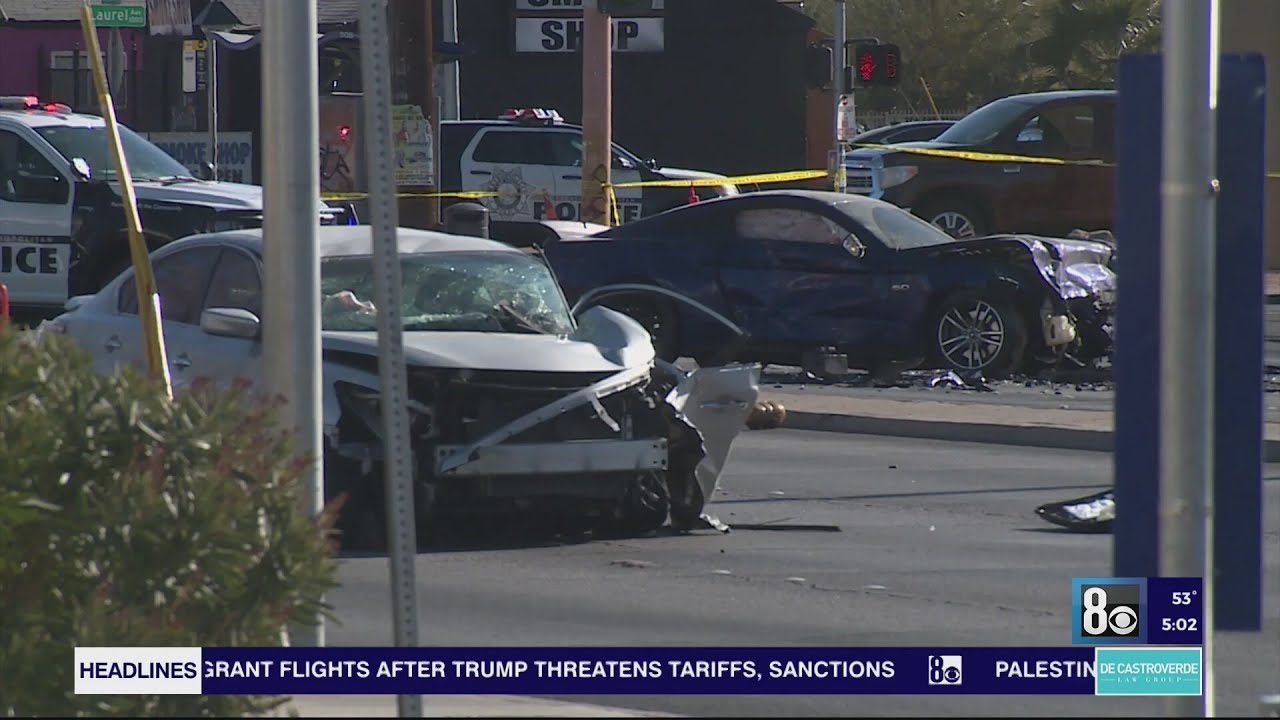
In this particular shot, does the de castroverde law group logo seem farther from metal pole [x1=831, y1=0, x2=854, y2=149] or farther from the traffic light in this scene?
the traffic light

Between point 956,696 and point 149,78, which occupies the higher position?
point 149,78

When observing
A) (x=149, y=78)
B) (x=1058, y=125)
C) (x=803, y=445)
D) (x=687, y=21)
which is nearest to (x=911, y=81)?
(x=687, y=21)

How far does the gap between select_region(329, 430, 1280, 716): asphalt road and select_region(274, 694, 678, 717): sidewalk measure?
28cm

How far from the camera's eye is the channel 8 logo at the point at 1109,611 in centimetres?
601

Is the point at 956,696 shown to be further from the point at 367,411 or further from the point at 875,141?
the point at 875,141

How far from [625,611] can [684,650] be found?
1093 mm

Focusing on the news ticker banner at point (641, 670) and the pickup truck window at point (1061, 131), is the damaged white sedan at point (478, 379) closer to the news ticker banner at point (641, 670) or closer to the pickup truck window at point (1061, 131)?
the news ticker banner at point (641, 670)

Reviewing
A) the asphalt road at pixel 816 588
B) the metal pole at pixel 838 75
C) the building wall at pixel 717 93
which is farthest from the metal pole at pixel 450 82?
the building wall at pixel 717 93

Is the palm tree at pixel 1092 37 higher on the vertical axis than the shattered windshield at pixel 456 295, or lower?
higher

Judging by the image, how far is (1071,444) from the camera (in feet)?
49.8

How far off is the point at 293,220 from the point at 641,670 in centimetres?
193

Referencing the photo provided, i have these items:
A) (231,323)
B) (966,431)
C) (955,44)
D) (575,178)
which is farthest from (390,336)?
(955,44)

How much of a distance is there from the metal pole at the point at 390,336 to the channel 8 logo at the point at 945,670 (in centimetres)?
225

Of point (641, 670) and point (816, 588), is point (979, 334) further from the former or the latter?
point (641, 670)
